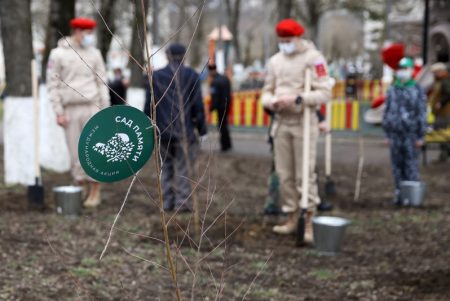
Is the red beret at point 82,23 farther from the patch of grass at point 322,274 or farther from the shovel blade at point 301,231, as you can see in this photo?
the patch of grass at point 322,274

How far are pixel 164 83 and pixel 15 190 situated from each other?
2.46 meters

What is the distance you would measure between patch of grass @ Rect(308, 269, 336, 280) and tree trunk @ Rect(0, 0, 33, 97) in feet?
16.5

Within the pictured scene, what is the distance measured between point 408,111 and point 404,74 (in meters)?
0.42

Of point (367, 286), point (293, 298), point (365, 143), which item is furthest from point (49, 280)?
point (365, 143)

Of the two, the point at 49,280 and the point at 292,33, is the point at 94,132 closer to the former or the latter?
the point at 49,280

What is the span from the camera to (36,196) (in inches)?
322

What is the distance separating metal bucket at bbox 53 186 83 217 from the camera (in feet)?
25.3

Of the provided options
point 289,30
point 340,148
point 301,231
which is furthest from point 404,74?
point 340,148

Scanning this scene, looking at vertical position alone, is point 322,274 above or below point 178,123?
below

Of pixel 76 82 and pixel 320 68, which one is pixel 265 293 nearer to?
pixel 320 68

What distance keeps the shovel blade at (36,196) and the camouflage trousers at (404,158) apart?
155 inches

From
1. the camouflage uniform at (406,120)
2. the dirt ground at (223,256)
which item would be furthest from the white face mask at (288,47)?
the camouflage uniform at (406,120)

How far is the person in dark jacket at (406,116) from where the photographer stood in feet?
29.3

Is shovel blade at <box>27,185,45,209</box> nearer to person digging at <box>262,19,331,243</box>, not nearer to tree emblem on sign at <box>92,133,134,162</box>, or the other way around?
person digging at <box>262,19,331,243</box>
